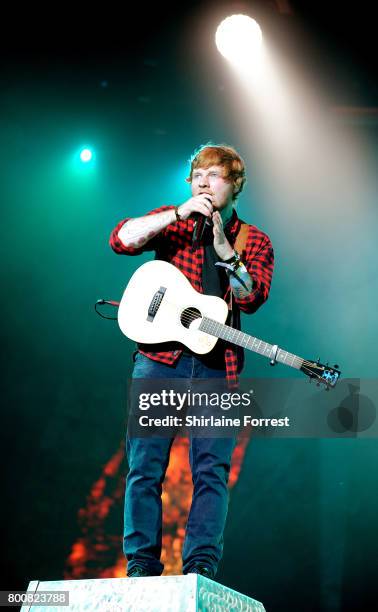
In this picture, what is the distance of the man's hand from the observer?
2.85 metres

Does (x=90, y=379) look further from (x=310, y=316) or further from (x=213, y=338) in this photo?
(x=213, y=338)

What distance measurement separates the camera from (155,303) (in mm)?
2881

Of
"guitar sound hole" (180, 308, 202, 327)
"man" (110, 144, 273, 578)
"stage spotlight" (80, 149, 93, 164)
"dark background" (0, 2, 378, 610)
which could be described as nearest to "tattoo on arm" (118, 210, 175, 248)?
"man" (110, 144, 273, 578)

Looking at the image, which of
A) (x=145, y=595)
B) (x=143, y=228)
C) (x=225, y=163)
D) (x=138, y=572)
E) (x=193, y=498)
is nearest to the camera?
(x=145, y=595)

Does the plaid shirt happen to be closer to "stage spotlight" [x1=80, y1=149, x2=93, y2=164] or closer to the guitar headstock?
the guitar headstock

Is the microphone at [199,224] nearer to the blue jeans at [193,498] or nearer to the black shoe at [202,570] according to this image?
the blue jeans at [193,498]

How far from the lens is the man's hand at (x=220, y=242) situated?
285 centimetres

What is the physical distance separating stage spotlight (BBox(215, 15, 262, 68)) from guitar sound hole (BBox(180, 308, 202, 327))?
3.27 metres

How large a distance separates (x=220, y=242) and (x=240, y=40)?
A: 3.08 m

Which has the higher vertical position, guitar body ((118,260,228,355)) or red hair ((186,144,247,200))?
red hair ((186,144,247,200))

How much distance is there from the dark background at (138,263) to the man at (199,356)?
2.05 meters

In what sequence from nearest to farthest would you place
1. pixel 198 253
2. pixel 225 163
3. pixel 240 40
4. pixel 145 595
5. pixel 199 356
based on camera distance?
Answer: pixel 145 595 < pixel 199 356 < pixel 198 253 < pixel 225 163 < pixel 240 40

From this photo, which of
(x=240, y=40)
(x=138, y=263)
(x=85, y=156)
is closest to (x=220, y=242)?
(x=138, y=263)

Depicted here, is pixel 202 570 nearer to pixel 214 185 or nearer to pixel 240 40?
pixel 214 185
